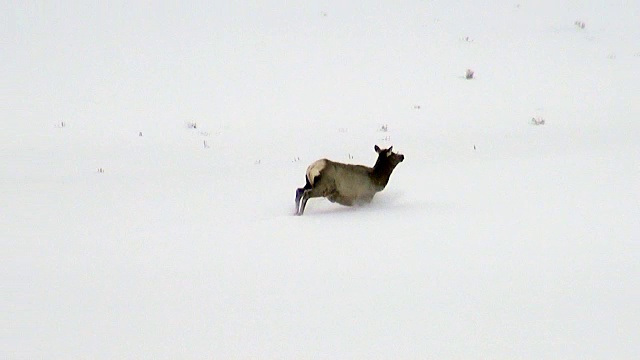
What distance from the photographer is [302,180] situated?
888cm

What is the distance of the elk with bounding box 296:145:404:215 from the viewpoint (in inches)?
269

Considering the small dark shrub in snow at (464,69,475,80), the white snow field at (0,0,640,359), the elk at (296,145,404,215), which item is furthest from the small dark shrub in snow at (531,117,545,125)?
the elk at (296,145,404,215)

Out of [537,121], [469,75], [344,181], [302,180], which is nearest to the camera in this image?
[344,181]

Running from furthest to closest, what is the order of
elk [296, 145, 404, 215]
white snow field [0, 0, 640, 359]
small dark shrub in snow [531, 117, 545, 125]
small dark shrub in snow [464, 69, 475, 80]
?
small dark shrub in snow [464, 69, 475, 80], small dark shrub in snow [531, 117, 545, 125], elk [296, 145, 404, 215], white snow field [0, 0, 640, 359]

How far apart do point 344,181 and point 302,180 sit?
190 centimetres

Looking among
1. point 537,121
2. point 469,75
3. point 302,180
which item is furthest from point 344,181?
point 469,75

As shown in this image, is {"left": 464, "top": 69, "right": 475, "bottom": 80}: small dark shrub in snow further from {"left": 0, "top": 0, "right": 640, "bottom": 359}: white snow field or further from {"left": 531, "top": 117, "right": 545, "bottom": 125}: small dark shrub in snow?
{"left": 531, "top": 117, "right": 545, "bottom": 125}: small dark shrub in snow

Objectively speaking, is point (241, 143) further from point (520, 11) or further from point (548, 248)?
point (520, 11)

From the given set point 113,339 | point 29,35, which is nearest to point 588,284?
point 113,339

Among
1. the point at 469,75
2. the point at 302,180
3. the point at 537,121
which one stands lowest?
the point at 302,180

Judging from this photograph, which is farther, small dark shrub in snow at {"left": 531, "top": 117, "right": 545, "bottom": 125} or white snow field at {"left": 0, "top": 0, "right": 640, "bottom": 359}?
small dark shrub in snow at {"left": 531, "top": 117, "right": 545, "bottom": 125}

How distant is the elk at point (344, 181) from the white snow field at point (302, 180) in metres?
0.20

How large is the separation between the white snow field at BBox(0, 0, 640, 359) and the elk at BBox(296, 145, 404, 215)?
0.66 feet

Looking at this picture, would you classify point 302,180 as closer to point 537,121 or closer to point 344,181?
point 344,181
